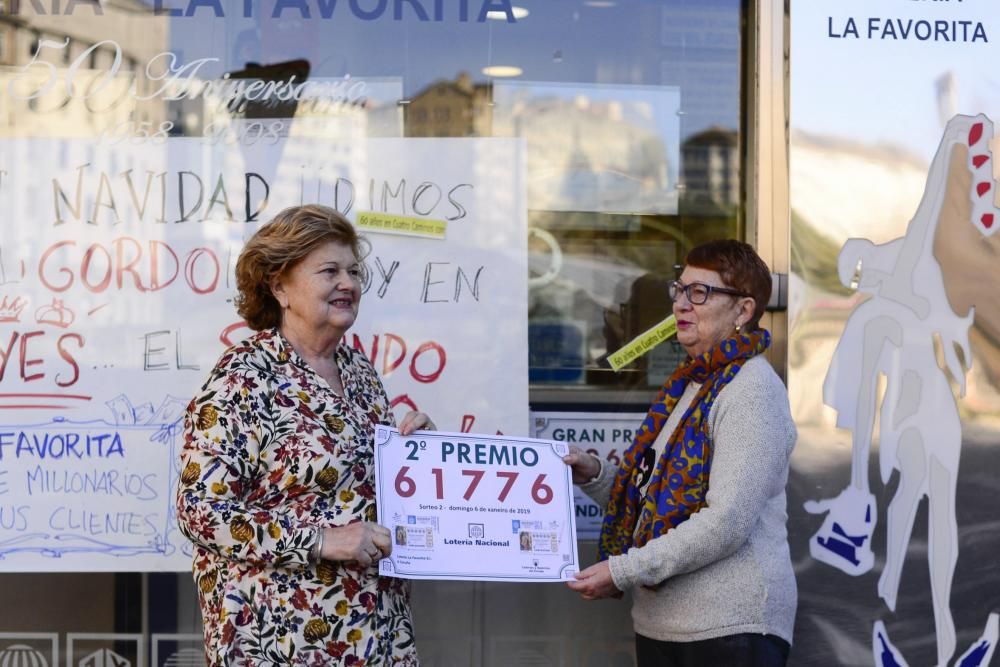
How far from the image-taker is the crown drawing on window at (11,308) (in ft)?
13.7

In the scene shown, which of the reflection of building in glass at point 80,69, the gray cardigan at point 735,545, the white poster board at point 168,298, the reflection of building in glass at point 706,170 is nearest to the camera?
the gray cardigan at point 735,545

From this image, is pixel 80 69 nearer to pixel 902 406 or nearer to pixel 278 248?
pixel 278 248

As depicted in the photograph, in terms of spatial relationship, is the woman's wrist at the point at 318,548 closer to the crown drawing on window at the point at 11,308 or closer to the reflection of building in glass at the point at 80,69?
the crown drawing on window at the point at 11,308

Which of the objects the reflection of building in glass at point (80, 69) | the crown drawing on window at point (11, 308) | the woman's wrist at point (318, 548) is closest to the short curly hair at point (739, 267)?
the woman's wrist at point (318, 548)

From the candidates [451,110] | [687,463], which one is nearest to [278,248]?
[687,463]

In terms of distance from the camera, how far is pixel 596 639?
14.3 feet

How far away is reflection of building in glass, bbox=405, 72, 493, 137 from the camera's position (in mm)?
4289

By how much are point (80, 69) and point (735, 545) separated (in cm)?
267

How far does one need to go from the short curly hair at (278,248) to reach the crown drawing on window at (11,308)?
4.12 ft

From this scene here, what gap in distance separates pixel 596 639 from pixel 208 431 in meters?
1.87

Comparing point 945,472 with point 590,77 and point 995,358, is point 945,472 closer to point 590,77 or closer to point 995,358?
point 995,358

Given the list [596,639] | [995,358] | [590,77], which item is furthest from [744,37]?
[596,639]

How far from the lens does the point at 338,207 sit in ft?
13.9

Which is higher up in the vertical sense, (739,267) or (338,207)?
(338,207)
